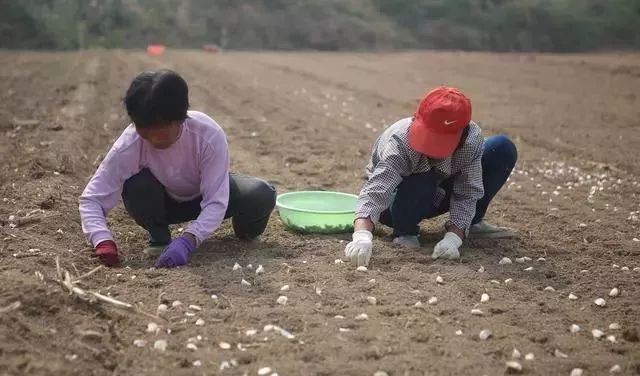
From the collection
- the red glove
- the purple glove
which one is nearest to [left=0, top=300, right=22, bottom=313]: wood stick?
the red glove

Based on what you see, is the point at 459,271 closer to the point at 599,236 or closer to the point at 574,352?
the point at 574,352

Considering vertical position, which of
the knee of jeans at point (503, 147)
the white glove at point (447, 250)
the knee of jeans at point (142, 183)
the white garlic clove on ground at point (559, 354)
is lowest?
the white glove at point (447, 250)

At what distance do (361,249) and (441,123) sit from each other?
2.55ft

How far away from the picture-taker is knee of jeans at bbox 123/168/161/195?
4090mm

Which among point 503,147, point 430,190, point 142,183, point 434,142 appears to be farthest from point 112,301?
point 503,147

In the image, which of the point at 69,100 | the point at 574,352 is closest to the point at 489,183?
the point at 574,352

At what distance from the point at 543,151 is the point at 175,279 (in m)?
5.70

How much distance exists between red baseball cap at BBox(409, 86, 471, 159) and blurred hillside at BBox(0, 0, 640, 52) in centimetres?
2318

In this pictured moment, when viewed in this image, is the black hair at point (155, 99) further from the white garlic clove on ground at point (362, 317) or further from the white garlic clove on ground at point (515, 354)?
the white garlic clove on ground at point (515, 354)

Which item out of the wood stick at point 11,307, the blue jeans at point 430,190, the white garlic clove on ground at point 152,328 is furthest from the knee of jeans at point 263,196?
the wood stick at point 11,307

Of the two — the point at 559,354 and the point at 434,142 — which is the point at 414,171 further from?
the point at 559,354

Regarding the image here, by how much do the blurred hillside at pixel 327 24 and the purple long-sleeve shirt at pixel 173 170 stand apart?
2266cm

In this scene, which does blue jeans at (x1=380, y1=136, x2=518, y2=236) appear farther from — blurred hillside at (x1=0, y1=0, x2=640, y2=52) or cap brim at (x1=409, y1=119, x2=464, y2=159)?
blurred hillside at (x1=0, y1=0, x2=640, y2=52)

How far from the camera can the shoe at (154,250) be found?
4.27 metres
